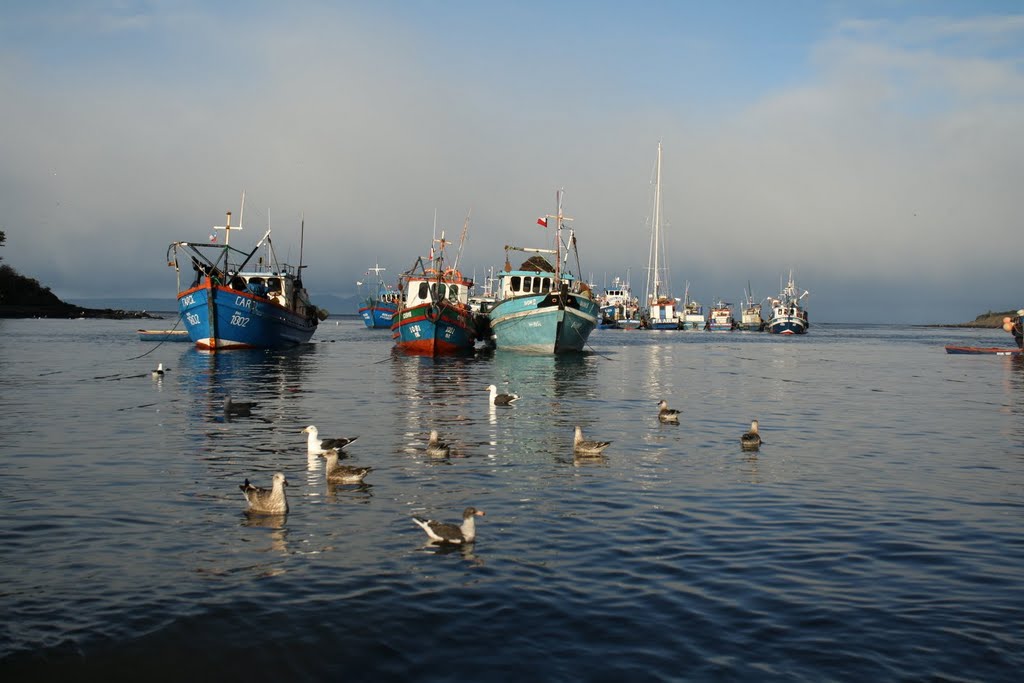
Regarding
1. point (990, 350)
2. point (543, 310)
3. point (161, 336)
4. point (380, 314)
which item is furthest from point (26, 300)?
point (990, 350)

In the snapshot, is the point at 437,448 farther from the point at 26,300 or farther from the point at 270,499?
the point at 26,300

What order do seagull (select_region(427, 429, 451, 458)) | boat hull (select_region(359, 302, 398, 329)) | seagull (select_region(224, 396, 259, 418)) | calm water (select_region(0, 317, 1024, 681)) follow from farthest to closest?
boat hull (select_region(359, 302, 398, 329))
seagull (select_region(224, 396, 259, 418))
seagull (select_region(427, 429, 451, 458))
calm water (select_region(0, 317, 1024, 681))

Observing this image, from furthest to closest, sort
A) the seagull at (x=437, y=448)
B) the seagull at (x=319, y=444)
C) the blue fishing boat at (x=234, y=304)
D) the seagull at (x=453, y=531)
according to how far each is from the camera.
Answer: the blue fishing boat at (x=234, y=304) → the seagull at (x=437, y=448) → the seagull at (x=319, y=444) → the seagull at (x=453, y=531)

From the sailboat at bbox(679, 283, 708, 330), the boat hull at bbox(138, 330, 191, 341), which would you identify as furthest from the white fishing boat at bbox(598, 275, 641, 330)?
the boat hull at bbox(138, 330, 191, 341)

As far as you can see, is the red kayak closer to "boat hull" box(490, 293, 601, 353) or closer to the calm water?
"boat hull" box(490, 293, 601, 353)

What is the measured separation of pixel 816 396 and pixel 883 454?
1465cm

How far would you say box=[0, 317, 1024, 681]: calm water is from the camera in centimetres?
747

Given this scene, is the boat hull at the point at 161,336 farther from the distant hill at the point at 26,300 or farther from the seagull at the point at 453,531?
the distant hill at the point at 26,300

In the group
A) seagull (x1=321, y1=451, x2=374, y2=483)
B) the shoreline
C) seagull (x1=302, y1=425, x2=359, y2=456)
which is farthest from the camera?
the shoreline

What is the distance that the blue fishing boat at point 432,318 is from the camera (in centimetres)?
5291

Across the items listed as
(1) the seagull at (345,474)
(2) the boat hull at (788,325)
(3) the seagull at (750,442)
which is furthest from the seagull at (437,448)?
(2) the boat hull at (788,325)

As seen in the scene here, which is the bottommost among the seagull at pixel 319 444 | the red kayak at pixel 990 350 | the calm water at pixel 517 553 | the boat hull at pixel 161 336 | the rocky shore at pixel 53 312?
the calm water at pixel 517 553

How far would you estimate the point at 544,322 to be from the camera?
52.1m

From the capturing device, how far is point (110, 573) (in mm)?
9328
